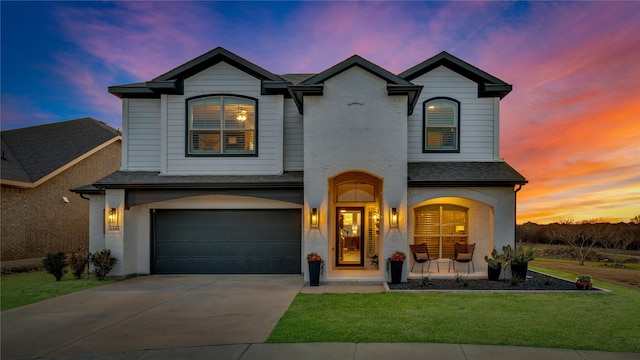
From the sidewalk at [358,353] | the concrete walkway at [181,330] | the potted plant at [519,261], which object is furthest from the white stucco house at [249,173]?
the sidewalk at [358,353]

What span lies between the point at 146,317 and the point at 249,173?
6.31 m

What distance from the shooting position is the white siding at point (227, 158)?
13477 millimetres

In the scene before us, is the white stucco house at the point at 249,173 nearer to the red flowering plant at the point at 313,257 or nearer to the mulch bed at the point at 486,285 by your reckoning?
the mulch bed at the point at 486,285

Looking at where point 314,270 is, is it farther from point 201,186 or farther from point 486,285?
point 486,285

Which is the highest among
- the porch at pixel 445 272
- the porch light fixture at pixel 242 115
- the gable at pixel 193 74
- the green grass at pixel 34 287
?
the gable at pixel 193 74

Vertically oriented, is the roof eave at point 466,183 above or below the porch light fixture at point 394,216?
above

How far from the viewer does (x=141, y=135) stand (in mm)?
13914

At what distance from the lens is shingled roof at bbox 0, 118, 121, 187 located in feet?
58.0

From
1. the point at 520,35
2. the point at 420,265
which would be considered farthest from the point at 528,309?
the point at 520,35

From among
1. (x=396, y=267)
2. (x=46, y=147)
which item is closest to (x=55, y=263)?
(x=396, y=267)

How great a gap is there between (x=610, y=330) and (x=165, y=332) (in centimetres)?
774

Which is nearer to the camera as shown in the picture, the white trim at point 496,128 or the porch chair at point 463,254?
the porch chair at point 463,254

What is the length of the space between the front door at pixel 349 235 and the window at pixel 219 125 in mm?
4093

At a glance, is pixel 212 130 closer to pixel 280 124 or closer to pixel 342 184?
pixel 280 124
